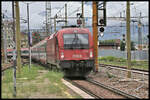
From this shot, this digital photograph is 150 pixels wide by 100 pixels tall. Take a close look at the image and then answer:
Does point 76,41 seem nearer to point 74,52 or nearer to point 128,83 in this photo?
point 74,52

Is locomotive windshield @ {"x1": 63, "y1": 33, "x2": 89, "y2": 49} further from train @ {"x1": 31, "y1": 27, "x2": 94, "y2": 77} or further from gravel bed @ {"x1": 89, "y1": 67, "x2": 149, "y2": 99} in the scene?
gravel bed @ {"x1": 89, "y1": 67, "x2": 149, "y2": 99}

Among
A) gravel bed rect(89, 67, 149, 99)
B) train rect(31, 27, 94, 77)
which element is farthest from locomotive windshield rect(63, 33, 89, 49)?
gravel bed rect(89, 67, 149, 99)

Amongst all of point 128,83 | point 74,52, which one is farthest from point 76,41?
point 128,83

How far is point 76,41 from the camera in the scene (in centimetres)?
1628

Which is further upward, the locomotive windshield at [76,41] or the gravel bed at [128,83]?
the locomotive windshield at [76,41]

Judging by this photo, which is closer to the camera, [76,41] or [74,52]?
[74,52]

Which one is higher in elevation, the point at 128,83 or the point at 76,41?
the point at 76,41

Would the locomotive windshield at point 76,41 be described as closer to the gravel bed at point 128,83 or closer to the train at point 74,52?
the train at point 74,52

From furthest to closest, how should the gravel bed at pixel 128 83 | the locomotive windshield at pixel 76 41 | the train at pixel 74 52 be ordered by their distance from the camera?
the locomotive windshield at pixel 76 41, the train at pixel 74 52, the gravel bed at pixel 128 83

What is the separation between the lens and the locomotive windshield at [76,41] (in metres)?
16.2

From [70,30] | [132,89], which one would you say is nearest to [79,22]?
[70,30]

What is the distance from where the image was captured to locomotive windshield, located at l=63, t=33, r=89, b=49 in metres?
16.2

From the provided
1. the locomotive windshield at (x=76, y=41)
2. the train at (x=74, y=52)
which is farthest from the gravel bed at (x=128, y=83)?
the locomotive windshield at (x=76, y=41)

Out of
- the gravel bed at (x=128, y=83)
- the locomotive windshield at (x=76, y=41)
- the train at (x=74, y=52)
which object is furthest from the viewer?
the locomotive windshield at (x=76, y=41)
